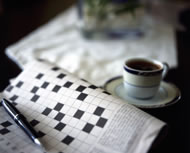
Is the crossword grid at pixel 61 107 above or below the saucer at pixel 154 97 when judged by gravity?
above

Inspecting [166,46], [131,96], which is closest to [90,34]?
[166,46]

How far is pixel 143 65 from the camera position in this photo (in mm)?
486

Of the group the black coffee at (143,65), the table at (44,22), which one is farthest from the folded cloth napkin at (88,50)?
the black coffee at (143,65)

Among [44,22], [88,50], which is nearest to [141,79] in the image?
[88,50]

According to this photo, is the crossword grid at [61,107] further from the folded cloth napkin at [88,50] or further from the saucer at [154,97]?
the folded cloth napkin at [88,50]

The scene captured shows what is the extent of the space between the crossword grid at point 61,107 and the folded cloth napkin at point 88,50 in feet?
0.61

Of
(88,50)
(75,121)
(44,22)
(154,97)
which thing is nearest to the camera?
(75,121)

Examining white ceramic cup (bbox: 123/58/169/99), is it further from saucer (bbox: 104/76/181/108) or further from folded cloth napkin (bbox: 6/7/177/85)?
folded cloth napkin (bbox: 6/7/177/85)

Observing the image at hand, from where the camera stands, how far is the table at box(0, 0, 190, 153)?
1.31ft

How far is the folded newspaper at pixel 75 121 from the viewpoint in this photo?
32 centimetres

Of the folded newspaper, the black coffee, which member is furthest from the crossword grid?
the black coffee

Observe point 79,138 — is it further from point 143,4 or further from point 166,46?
point 143,4

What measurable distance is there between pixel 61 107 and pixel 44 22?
753 millimetres

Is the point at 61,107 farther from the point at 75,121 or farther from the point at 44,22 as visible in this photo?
the point at 44,22
